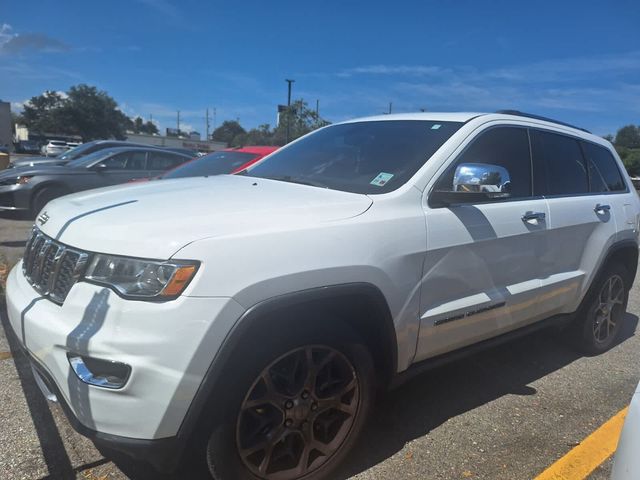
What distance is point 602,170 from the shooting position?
4.41 meters

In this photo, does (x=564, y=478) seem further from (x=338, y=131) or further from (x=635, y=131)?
(x=635, y=131)

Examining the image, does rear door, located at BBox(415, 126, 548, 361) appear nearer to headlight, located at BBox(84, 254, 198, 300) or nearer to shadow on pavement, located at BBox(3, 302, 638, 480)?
shadow on pavement, located at BBox(3, 302, 638, 480)

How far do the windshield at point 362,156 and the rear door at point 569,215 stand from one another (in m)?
0.98

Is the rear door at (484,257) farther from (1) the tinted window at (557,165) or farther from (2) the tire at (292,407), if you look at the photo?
(2) the tire at (292,407)

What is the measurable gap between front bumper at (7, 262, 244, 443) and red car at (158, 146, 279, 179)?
16.4 ft

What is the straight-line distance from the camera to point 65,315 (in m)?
2.12

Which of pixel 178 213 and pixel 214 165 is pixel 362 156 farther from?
pixel 214 165

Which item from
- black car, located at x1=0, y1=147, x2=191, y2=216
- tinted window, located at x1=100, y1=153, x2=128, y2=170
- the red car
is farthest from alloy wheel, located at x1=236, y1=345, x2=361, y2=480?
tinted window, located at x1=100, y1=153, x2=128, y2=170

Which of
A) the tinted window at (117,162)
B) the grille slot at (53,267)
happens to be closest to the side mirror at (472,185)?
the grille slot at (53,267)

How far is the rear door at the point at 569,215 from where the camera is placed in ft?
11.9

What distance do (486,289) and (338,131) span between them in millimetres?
1551

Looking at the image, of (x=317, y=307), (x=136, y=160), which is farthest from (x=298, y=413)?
(x=136, y=160)

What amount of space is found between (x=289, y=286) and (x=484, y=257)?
1.35 metres

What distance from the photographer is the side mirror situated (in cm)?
275
